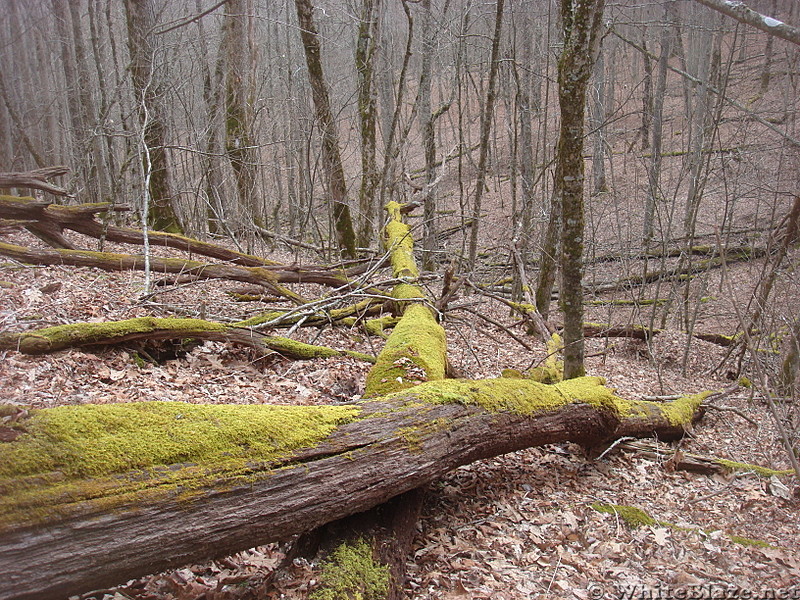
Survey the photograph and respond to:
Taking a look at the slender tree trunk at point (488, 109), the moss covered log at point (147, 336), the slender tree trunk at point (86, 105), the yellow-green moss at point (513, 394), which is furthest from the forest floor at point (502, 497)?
the slender tree trunk at point (86, 105)

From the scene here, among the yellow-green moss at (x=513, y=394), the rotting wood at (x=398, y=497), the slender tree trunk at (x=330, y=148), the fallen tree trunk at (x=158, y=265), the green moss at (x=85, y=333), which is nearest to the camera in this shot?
the rotting wood at (x=398, y=497)

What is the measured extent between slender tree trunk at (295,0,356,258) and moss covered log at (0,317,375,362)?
5.15 m

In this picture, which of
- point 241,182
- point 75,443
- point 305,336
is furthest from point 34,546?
point 241,182

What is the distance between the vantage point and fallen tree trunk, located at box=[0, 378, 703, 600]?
207 centimetres

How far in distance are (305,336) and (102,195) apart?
10.0 m

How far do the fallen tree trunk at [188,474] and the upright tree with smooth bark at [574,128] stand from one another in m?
2.55

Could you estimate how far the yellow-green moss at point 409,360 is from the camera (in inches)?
167

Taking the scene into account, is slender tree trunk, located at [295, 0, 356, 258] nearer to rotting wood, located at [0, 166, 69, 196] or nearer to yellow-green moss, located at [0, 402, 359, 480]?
rotting wood, located at [0, 166, 69, 196]

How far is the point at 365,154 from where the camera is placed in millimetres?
11133

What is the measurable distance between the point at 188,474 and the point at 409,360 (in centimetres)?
240

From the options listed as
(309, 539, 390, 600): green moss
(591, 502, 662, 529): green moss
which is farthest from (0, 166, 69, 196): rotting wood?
(591, 502, 662, 529): green moss

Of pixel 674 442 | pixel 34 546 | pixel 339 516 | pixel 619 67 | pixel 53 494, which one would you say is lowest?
pixel 674 442

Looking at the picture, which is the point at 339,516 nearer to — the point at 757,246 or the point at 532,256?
the point at 532,256

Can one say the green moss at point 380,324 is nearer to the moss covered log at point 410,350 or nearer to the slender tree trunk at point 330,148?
the moss covered log at point 410,350
